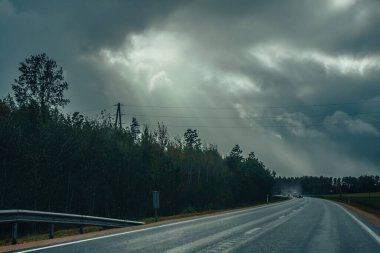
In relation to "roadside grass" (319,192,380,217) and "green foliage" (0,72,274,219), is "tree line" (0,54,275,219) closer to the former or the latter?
"green foliage" (0,72,274,219)

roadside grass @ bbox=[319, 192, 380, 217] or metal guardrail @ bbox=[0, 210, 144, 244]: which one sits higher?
metal guardrail @ bbox=[0, 210, 144, 244]

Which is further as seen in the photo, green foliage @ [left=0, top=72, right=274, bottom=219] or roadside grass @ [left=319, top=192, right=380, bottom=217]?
roadside grass @ [left=319, top=192, right=380, bottom=217]

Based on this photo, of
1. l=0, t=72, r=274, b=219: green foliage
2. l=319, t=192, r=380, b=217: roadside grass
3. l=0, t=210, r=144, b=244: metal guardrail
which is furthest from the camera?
l=319, t=192, r=380, b=217: roadside grass

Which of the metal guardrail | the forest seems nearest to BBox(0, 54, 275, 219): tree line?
the forest

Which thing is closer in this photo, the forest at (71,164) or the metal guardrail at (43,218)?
the metal guardrail at (43,218)

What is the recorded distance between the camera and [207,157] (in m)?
106

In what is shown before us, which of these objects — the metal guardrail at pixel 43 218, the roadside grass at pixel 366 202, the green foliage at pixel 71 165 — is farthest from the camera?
the roadside grass at pixel 366 202

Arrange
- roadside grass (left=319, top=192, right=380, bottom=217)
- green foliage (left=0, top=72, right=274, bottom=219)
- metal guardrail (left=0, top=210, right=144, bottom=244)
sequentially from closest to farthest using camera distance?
1. metal guardrail (left=0, top=210, right=144, bottom=244)
2. green foliage (left=0, top=72, right=274, bottom=219)
3. roadside grass (left=319, top=192, right=380, bottom=217)

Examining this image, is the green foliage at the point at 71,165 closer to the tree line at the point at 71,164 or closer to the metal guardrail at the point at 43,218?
the tree line at the point at 71,164

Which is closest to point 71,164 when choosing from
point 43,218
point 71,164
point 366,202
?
point 71,164

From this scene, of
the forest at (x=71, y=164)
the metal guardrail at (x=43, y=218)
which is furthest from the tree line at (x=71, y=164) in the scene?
the metal guardrail at (x=43, y=218)

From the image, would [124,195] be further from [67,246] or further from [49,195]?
[67,246]

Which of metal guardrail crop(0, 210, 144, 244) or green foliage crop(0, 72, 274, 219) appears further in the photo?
green foliage crop(0, 72, 274, 219)

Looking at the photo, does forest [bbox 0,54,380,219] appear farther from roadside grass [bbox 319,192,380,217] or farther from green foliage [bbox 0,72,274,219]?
roadside grass [bbox 319,192,380,217]
